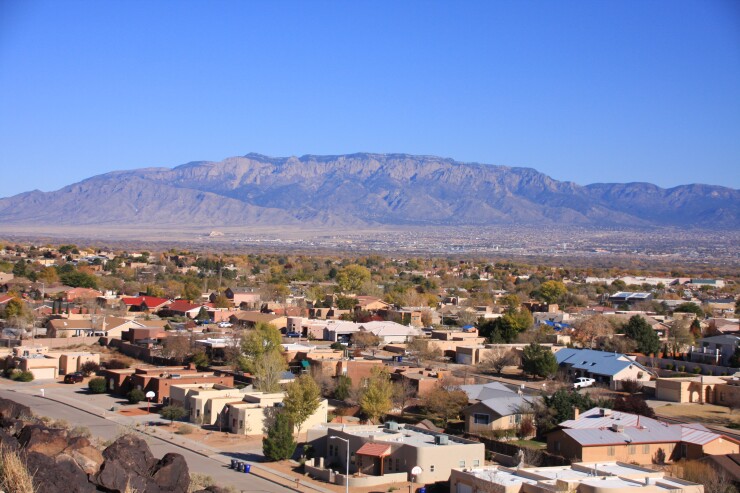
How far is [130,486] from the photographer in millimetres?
19266

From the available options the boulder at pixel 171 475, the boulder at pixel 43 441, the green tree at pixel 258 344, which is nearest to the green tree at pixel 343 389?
the green tree at pixel 258 344

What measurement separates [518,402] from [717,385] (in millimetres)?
10027

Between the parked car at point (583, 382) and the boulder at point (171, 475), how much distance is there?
21782mm

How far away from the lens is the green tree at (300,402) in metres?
31.2

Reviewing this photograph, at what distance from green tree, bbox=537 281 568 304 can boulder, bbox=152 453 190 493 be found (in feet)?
195

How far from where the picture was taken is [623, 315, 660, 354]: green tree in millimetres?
49656

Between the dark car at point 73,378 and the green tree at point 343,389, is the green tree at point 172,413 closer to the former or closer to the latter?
the green tree at point 343,389

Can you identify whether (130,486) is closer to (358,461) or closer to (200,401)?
(358,461)

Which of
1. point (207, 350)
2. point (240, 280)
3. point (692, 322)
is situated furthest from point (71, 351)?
point (240, 280)

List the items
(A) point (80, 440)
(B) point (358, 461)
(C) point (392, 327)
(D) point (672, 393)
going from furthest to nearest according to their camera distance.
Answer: (C) point (392, 327)
(D) point (672, 393)
(B) point (358, 461)
(A) point (80, 440)

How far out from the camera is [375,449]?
87.7ft

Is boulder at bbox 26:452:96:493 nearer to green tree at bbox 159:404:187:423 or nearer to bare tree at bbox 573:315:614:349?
green tree at bbox 159:404:187:423

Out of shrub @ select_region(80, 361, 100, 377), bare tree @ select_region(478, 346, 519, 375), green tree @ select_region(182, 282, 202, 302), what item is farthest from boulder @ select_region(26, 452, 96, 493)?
green tree @ select_region(182, 282, 202, 302)

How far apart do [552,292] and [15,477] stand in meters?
65.9
